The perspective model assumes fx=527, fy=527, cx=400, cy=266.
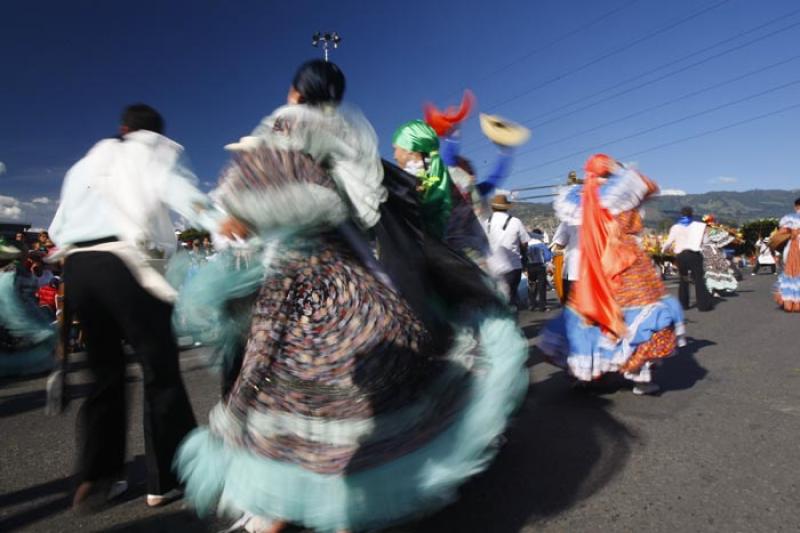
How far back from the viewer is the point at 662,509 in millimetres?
2172

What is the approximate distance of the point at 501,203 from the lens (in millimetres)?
6602

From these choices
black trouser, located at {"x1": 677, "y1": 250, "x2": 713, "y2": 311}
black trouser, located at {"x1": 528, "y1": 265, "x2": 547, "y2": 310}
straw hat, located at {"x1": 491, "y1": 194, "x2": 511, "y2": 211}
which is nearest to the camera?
straw hat, located at {"x1": 491, "y1": 194, "x2": 511, "y2": 211}

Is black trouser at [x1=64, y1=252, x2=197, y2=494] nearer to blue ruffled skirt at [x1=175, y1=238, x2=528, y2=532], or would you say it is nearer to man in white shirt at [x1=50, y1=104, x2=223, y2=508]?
man in white shirt at [x1=50, y1=104, x2=223, y2=508]

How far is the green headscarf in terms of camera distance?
263 cm

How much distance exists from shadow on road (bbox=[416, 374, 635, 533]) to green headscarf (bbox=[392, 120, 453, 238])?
4.07 feet

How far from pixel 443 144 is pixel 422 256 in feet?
4.02

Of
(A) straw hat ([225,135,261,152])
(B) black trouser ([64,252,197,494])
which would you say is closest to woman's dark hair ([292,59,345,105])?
(A) straw hat ([225,135,261,152])

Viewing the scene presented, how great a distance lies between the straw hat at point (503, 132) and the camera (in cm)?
345

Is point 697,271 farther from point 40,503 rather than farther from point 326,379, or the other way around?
point 40,503

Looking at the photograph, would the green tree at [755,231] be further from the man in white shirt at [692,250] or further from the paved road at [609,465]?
the paved road at [609,465]

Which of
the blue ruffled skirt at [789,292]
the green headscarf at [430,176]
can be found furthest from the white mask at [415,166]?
the blue ruffled skirt at [789,292]

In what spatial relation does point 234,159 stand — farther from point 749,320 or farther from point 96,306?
point 749,320

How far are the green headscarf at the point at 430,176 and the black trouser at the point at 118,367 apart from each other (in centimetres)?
130

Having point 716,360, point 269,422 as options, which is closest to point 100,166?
point 269,422
